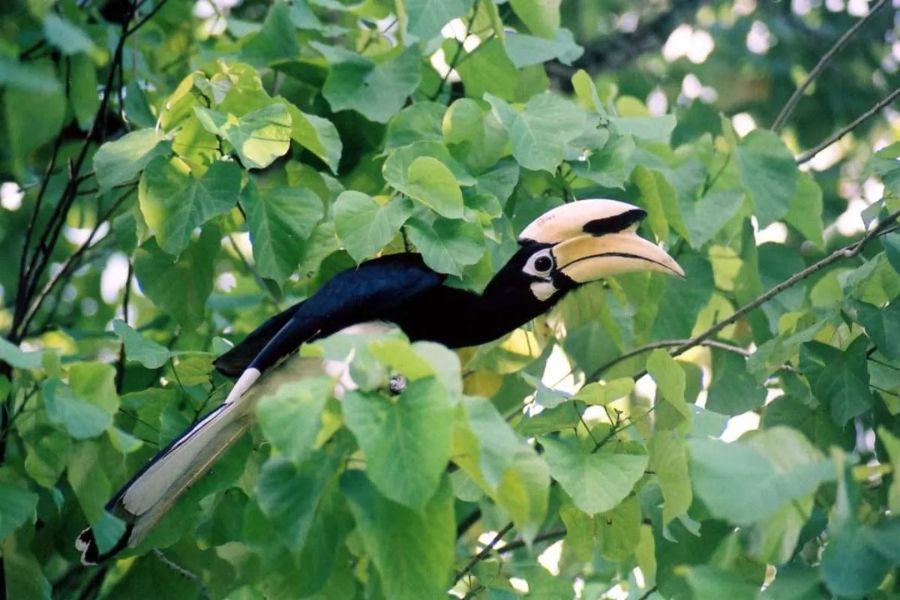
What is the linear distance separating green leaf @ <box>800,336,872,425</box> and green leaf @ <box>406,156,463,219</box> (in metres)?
0.55

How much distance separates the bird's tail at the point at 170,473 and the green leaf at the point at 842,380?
0.79 metres

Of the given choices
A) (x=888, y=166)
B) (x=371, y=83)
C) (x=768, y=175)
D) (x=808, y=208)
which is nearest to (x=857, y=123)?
(x=888, y=166)

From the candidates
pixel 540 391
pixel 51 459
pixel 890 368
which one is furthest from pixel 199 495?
pixel 890 368

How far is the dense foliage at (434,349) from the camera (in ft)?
4.52

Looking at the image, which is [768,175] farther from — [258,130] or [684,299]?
[258,130]

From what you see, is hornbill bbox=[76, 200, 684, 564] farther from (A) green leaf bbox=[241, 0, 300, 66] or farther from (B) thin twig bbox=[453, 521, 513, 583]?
(A) green leaf bbox=[241, 0, 300, 66]

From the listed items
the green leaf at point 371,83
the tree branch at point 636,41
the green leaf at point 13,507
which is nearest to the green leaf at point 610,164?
the green leaf at point 371,83

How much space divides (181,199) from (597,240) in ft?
2.00

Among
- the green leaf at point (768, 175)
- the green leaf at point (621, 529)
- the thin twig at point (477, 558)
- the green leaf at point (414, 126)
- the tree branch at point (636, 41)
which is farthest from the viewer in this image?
the tree branch at point (636, 41)

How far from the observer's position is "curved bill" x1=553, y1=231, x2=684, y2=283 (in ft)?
6.39

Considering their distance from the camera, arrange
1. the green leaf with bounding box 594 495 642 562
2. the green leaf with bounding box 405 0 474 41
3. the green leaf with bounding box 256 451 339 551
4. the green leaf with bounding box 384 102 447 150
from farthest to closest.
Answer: the green leaf with bounding box 384 102 447 150 → the green leaf with bounding box 405 0 474 41 → the green leaf with bounding box 594 495 642 562 → the green leaf with bounding box 256 451 339 551

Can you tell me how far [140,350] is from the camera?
189 centimetres

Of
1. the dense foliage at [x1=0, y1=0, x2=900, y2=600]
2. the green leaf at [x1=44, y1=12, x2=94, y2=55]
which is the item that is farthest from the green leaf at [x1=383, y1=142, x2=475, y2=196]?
the green leaf at [x1=44, y1=12, x2=94, y2=55]

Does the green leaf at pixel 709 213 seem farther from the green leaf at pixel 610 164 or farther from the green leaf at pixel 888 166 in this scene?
the green leaf at pixel 888 166
